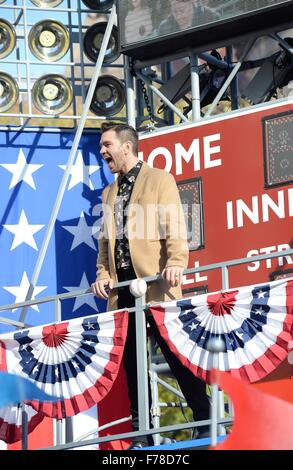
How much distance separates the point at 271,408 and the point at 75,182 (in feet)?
29.9

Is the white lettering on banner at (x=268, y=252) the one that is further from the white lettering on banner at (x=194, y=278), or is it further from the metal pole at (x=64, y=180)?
the metal pole at (x=64, y=180)

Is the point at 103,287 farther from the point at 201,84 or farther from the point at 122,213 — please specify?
the point at 201,84

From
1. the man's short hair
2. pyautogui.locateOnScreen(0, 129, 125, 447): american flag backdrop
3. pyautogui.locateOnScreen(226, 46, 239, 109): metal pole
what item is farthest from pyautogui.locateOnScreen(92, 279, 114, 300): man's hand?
pyautogui.locateOnScreen(226, 46, 239, 109): metal pole

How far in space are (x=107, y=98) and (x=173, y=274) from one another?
6.39 meters

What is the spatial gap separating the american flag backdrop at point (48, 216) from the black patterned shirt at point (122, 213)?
4.63 metres

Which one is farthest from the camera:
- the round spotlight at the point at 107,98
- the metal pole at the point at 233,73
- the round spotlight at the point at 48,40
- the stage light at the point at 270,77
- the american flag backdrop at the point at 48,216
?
the round spotlight at the point at 48,40

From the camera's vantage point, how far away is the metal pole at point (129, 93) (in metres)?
15.5

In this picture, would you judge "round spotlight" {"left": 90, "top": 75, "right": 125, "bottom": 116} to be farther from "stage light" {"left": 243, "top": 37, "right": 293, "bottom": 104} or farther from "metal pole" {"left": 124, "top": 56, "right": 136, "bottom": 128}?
"stage light" {"left": 243, "top": 37, "right": 293, "bottom": 104}

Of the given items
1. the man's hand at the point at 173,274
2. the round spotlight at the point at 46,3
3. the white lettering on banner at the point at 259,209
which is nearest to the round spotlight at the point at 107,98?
the round spotlight at the point at 46,3

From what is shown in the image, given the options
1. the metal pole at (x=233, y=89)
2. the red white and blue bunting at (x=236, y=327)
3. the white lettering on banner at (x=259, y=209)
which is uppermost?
the metal pole at (x=233, y=89)

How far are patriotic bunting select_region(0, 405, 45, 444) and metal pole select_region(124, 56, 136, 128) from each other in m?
4.36

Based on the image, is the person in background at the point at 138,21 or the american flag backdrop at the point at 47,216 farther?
the american flag backdrop at the point at 47,216

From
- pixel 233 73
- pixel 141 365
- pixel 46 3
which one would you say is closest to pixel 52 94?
pixel 46 3

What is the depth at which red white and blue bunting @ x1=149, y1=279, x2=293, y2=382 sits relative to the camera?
35.8ft
